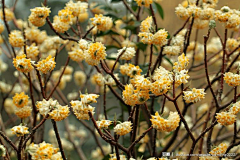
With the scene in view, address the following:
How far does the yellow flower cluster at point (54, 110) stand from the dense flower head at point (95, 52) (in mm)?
120

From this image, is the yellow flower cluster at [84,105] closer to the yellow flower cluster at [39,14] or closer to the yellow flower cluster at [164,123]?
the yellow flower cluster at [164,123]

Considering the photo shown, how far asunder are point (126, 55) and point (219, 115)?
0.26m

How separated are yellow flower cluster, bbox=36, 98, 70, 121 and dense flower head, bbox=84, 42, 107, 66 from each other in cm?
12

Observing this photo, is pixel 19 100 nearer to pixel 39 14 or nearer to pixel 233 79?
pixel 39 14

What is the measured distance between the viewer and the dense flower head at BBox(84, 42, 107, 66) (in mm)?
629

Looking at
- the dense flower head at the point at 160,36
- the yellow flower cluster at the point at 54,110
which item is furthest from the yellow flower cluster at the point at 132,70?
the yellow flower cluster at the point at 54,110

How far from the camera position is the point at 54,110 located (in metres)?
0.58

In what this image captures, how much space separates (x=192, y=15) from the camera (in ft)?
2.71

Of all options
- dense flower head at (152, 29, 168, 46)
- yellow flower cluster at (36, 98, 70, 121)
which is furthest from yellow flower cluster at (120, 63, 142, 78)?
yellow flower cluster at (36, 98, 70, 121)

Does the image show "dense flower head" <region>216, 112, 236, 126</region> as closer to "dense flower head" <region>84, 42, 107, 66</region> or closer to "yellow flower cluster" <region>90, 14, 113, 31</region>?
"dense flower head" <region>84, 42, 107, 66</region>

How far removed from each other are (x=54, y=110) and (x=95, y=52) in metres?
0.15

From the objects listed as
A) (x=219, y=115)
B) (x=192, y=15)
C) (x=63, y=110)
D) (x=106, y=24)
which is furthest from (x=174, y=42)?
(x=63, y=110)

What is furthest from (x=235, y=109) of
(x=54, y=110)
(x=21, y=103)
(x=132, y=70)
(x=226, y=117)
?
(x=21, y=103)

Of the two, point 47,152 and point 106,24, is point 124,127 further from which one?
point 106,24
